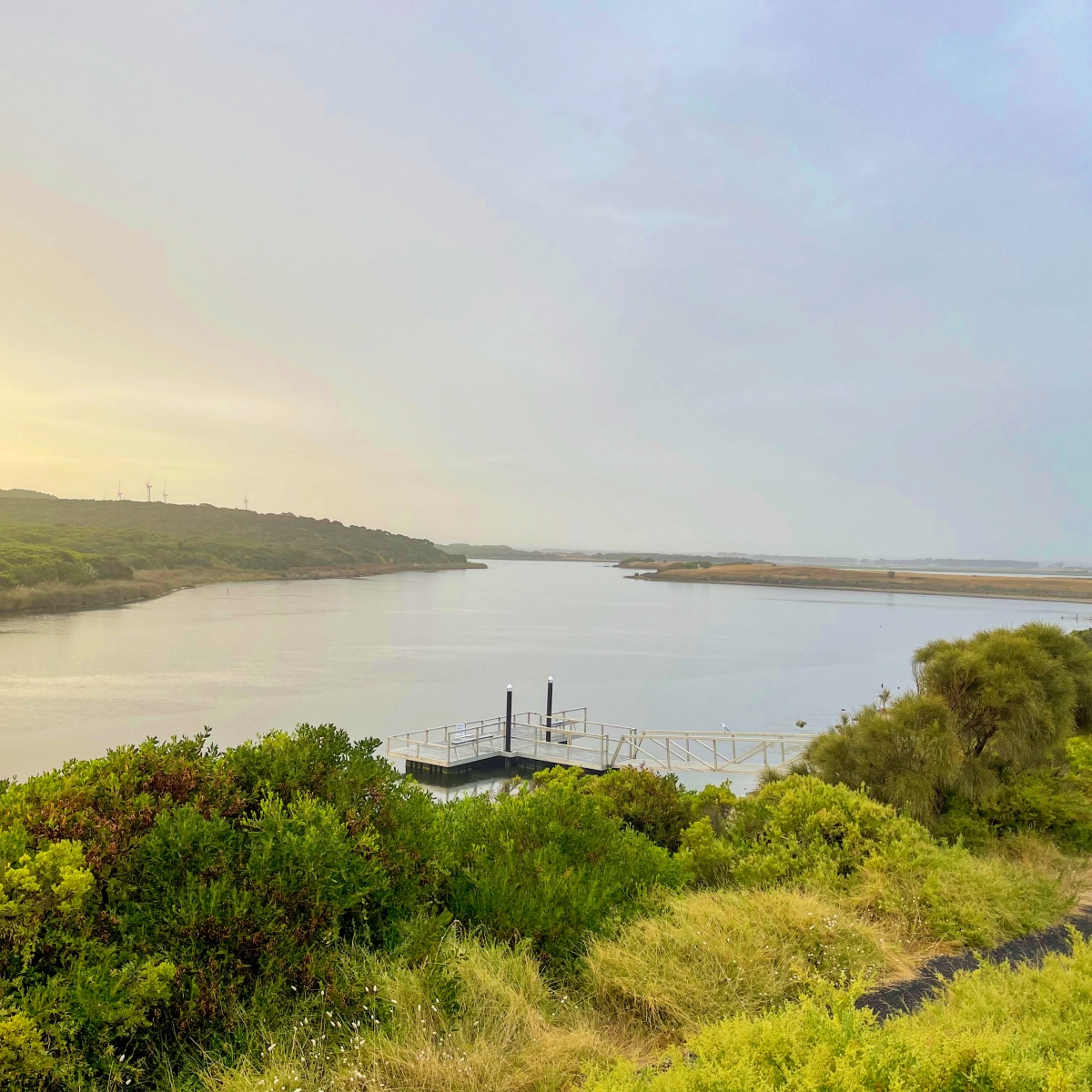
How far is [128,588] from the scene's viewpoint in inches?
3378

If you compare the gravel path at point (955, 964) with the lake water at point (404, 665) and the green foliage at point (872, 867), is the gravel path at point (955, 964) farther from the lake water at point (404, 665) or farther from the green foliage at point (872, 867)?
the lake water at point (404, 665)

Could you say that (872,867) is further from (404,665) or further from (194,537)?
(194,537)

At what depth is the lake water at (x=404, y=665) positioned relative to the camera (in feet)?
102

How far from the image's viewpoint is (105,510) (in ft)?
603

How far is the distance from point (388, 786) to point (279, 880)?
1201 millimetres

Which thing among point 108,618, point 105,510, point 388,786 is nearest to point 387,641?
point 108,618

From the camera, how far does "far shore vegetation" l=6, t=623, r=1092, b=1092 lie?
3.21 metres

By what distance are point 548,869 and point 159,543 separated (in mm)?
125933

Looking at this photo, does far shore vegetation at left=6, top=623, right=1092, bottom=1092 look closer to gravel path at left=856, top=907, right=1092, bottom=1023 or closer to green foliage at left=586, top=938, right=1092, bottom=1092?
green foliage at left=586, top=938, right=1092, bottom=1092

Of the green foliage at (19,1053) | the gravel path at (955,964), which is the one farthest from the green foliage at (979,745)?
the green foliage at (19,1053)

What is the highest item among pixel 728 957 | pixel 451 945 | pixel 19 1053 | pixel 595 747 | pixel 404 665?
pixel 19 1053

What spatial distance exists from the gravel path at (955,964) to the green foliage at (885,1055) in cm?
76

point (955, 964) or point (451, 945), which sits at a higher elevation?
point (451, 945)

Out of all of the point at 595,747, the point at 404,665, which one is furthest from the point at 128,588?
the point at 595,747
